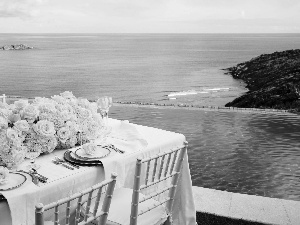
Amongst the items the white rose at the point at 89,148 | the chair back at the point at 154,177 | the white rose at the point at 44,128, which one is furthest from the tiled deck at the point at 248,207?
the white rose at the point at 44,128

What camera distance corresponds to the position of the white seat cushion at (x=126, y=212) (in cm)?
249

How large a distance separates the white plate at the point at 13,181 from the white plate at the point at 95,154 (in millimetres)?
434

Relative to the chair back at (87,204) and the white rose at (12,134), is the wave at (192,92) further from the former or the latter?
the chair back at (87,204)

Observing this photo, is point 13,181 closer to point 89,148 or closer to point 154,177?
point 89,148

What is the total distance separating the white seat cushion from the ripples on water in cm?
210

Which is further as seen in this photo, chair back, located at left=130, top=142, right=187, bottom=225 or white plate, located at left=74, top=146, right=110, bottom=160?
white plate, located at left=74, top=146, right=110, bottom=160

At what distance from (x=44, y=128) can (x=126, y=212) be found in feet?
2.69

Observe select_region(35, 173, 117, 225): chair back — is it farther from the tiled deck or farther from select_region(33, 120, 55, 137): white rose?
the tiled deck

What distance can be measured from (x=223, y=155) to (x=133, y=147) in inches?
123

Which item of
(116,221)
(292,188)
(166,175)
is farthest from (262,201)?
(116,221)

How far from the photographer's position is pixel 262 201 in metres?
3.86

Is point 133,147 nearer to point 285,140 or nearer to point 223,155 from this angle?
point 223,155

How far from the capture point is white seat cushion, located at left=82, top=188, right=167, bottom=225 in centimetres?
249

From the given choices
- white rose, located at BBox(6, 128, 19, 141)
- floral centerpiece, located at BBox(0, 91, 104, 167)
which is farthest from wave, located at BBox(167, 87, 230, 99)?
white rose, located at BBox(6, 128, 19, 141)
